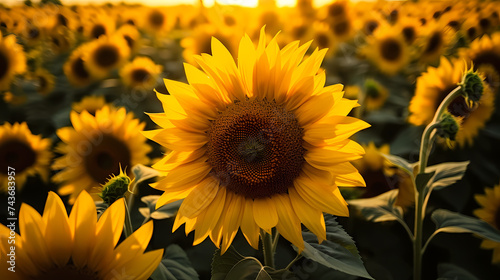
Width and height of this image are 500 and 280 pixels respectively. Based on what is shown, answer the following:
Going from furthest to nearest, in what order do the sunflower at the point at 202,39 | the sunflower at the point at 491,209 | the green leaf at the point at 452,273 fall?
1. the sunflower at the point at 202,39
2. the sunflower at the point at 491,209
3. the green leaf at the point at 452,273

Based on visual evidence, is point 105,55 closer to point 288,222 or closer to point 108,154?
point 108,154

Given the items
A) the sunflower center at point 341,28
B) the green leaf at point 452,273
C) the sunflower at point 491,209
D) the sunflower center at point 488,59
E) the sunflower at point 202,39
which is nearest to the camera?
the green leaf at point 452,273

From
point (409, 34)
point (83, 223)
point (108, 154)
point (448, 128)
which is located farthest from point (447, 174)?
point (409, 34)

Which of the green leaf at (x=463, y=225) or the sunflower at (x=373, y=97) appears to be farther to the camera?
the sunflower at (x=373, y=97)

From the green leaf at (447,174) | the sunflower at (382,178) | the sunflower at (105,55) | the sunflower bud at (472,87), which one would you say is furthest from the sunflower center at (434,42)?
the sunflower at (105,55)

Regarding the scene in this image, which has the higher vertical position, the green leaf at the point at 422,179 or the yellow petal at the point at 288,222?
the yellow petal at the point at 288,222

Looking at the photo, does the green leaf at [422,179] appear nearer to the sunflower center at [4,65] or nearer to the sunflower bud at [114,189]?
the sunflower bud at [114,189]

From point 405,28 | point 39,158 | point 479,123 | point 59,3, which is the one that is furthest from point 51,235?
point 59,3
